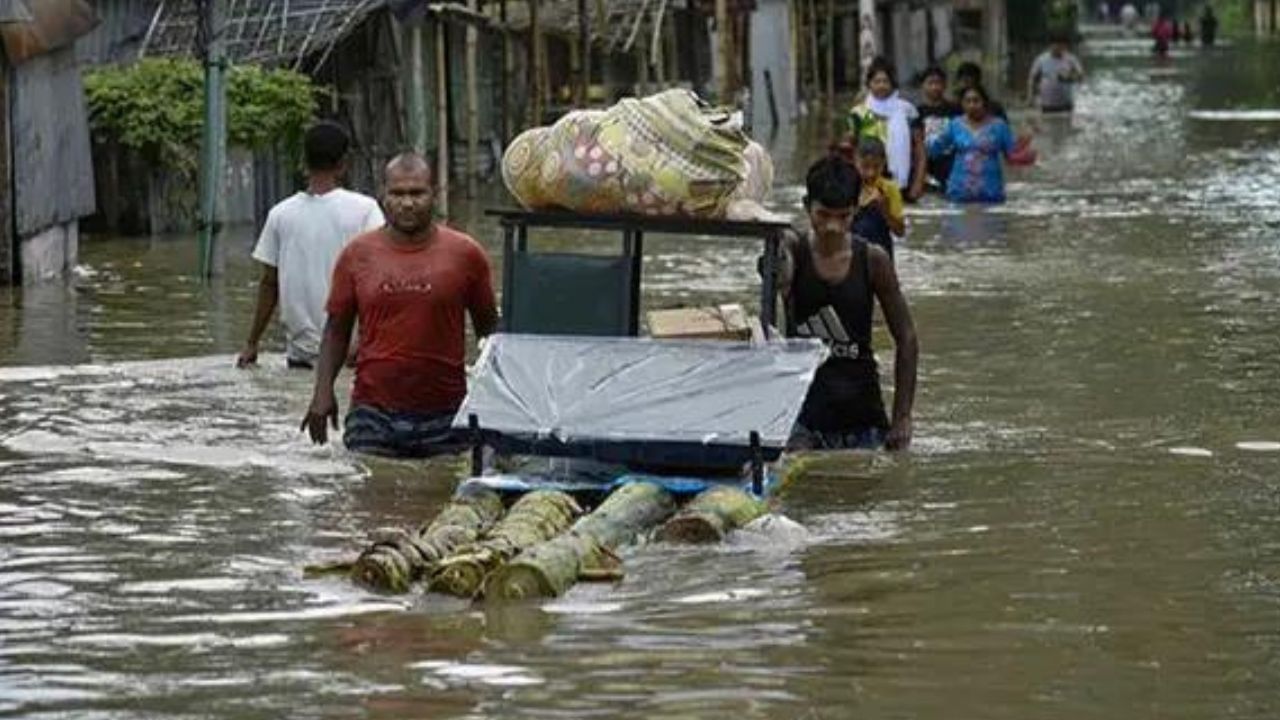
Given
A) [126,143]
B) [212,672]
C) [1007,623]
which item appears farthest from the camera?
[126,143]

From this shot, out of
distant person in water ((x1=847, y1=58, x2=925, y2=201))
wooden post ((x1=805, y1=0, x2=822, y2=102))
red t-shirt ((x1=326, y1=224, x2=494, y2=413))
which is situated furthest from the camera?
wooden post ((x1=805, y1=0, x2=822, y2=102))

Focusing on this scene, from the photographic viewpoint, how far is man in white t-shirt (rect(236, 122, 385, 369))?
13164 millimetres

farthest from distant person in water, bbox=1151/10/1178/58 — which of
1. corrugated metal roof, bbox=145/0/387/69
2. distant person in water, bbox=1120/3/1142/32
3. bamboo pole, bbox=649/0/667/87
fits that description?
corrugated metal roof, bbox=145/0/387/69

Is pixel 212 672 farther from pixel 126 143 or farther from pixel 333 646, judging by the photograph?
pixel 126 143

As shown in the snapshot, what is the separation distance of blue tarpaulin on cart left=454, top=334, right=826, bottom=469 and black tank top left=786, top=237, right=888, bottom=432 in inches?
20.5

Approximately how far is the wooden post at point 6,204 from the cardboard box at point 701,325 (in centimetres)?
893

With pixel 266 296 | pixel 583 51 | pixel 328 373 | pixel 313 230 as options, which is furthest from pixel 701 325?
pixel 583 51

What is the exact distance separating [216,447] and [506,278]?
196 centimetres

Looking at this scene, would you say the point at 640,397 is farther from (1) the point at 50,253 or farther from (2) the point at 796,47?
(2) the point at 796,47

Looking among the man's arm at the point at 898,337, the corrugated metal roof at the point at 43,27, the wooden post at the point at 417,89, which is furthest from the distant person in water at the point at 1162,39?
the man's arm at the point at 898,337

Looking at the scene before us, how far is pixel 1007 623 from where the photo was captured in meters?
9.15

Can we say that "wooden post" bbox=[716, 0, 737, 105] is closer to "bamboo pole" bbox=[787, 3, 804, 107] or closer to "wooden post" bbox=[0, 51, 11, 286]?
"bamboo pole" bbox=[787, 3, 804, 107]

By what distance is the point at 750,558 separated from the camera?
1015 cm

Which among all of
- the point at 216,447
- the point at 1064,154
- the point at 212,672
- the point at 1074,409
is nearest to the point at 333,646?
the point at 212,672
